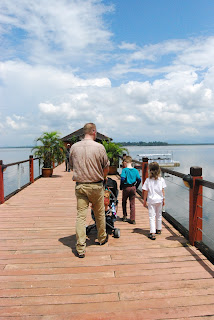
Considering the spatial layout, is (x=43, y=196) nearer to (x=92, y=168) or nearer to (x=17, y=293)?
(x=92, y=168)

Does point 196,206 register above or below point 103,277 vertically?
above

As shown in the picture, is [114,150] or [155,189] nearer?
[155,189]

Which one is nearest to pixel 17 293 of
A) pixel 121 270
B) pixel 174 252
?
pixel 121 270

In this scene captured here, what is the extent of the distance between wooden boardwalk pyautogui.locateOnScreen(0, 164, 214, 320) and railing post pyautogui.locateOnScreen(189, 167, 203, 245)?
223mm

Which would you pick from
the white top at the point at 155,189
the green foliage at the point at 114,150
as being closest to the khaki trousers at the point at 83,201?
the white top at the point at 155,189

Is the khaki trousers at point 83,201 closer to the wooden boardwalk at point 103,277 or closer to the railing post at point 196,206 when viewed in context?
the wooden boardwalk at point 103,277

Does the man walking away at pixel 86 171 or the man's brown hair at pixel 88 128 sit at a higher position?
the man's brown hair at pixel 88 128

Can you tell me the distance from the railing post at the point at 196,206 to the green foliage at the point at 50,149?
32.1ft

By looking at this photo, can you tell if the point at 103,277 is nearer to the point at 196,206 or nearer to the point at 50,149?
the point at 196,206

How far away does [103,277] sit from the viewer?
3.07m

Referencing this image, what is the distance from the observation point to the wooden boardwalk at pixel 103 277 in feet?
8.09

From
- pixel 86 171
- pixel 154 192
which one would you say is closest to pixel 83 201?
pixel 86 171

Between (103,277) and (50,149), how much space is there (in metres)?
10.4

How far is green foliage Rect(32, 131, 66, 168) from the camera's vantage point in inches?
508
